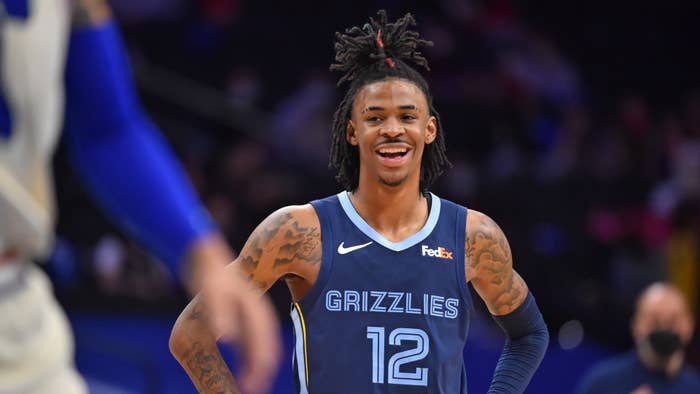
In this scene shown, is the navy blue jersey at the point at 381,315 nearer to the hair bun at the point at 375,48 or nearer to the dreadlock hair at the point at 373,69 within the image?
the dreadlock hair at the point at 373,69

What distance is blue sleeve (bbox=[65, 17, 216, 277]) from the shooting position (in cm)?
160

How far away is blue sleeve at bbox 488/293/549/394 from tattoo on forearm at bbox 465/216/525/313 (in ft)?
0.31

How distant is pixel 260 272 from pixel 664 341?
10.7ft

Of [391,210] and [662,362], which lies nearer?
[391,210]

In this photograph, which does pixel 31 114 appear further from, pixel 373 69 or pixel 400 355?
pixel 373 69

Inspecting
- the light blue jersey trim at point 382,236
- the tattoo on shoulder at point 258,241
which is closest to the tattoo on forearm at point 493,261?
the light blue jersey trim at point 382,236

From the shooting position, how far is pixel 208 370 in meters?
3.75

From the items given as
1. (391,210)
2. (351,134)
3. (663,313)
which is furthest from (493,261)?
(663,313)

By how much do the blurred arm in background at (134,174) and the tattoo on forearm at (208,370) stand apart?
207 centimetres

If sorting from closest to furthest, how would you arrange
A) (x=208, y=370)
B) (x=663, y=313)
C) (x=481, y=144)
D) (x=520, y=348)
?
(x=208, y=370) < (x=520, y=348) < (x=663, y=313) < (x=481, y=144)

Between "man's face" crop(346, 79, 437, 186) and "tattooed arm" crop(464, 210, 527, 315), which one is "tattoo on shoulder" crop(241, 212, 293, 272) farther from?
"tattooed arm" crop(464, 210, 527, 315)

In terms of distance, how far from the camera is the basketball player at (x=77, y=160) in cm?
161

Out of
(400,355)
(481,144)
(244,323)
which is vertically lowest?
(244,323)

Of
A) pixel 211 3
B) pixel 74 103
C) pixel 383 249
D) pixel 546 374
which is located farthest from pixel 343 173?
pixel 211 3
